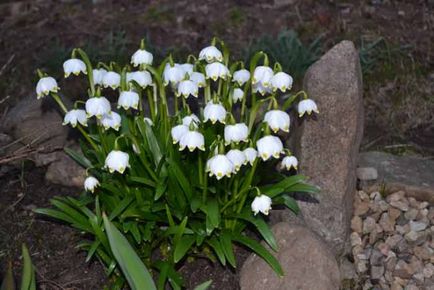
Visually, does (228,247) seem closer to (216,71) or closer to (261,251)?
(261,251)

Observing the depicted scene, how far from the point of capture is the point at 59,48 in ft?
16.2

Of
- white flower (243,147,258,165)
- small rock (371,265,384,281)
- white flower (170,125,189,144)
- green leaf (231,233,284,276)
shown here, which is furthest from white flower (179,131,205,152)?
small rock (371,265,384,281)

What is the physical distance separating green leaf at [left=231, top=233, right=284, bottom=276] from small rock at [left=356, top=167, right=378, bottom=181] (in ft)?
3.19

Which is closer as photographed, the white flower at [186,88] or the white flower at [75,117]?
the white flower at [186,88]

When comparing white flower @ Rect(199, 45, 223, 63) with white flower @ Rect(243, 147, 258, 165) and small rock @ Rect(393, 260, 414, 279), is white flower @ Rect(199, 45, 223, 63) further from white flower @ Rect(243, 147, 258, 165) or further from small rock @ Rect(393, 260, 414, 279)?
small rock @ Rect(393, 260, 414, 279)

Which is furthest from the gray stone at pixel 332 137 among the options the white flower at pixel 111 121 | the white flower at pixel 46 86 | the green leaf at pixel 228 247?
the white flower at pixel 46 86

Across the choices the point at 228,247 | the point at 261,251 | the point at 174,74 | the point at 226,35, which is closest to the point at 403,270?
the point at 261,251

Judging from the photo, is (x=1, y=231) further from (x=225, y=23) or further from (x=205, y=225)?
(x=225, y=23)

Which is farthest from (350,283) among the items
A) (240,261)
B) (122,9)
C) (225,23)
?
(122,9)

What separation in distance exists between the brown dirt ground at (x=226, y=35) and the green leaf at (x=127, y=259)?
1431mm

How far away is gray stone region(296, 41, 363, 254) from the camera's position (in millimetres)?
3443

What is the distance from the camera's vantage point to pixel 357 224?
374cm

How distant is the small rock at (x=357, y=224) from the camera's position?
3719mm

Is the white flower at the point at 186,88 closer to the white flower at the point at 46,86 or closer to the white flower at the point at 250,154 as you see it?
the white flower at the point at 250,154
